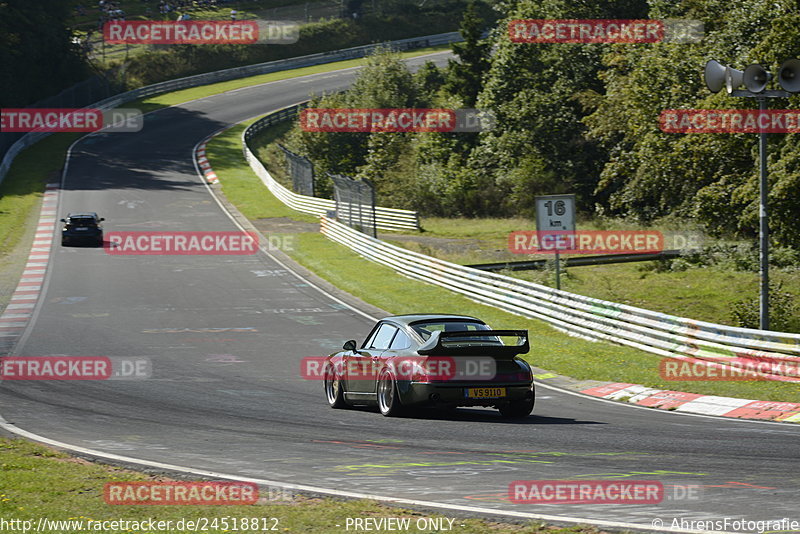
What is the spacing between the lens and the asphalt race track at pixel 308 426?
28.7 ft

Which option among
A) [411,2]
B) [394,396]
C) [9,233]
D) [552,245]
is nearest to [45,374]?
[394,396]

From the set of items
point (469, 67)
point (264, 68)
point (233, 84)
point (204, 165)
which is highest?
point (264, 68)

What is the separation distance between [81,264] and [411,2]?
81.9m

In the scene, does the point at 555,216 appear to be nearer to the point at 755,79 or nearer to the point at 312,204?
the point at 755,79

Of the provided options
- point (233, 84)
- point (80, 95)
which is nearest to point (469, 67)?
point (80, 95)

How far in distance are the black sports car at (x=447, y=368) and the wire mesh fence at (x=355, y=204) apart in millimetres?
26686

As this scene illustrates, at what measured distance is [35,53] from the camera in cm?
7381

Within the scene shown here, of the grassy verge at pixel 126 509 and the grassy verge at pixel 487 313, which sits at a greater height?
the grassy verge at pixel 126 509

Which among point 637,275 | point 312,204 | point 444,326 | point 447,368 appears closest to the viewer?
point 447,368

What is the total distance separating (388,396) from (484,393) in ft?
4.62

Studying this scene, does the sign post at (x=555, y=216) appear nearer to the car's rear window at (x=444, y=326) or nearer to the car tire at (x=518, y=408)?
the car's rear window at (x=444, y=326)

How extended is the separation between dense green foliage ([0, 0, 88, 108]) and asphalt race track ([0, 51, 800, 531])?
144 feet

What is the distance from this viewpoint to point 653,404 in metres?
14.9

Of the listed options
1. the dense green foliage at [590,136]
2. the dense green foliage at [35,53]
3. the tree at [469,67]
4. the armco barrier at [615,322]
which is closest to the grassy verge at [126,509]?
the armco barrier at [615,322]
